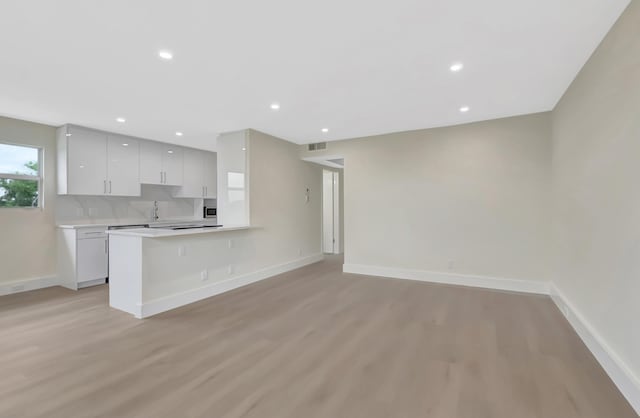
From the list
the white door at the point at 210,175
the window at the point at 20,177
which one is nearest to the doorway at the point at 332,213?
the white door at the point at 210,175

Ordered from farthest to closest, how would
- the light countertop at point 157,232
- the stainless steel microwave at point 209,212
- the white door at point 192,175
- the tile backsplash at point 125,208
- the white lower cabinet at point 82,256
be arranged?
1. the stainless steel microwave at point 209,212
2. the white door at point 192,175
3. the tile backsplash at point 125,208
4. the white lower cabinet at point 82,256
5. the light countertop at point 157,232

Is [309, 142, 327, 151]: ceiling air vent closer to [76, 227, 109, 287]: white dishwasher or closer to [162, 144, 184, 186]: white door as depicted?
[162, 144, 184, 186]: white door

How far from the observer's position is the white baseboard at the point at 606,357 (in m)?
1.83

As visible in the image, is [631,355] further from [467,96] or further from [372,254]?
[372,254]

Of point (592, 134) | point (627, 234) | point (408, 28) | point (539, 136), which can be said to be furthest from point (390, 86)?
point (539, 136)

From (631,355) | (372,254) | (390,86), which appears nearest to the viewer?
(631,355)

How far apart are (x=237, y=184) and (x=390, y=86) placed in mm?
2928

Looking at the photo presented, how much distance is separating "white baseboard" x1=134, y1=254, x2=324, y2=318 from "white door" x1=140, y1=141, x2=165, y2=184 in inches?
112

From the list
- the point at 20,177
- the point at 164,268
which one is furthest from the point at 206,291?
the point at 20,177

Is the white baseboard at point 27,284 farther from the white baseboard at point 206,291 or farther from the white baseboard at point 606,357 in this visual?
the white baseboard at point 606,357

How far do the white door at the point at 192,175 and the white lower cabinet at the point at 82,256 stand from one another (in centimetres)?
183

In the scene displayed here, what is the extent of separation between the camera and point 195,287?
3.88m

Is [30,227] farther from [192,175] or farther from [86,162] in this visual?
[192,175]

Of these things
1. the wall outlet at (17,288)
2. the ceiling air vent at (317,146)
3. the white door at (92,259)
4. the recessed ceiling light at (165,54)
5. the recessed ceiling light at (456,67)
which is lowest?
the wall outlet at (17,288)
